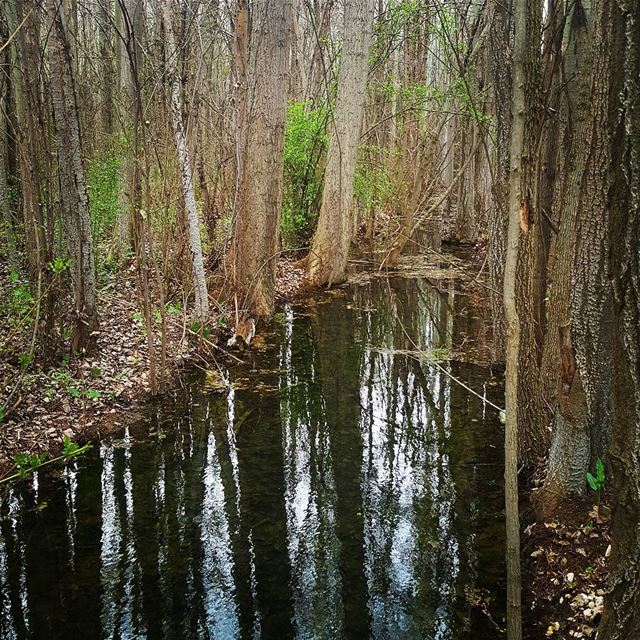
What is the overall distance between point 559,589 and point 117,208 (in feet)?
27.0

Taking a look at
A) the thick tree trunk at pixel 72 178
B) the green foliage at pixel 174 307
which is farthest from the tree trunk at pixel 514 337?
the green foliage at pixel 174 307

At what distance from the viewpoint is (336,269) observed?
11.3 metres

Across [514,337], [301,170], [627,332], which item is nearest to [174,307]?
[301,170]

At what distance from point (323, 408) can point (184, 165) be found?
303cm

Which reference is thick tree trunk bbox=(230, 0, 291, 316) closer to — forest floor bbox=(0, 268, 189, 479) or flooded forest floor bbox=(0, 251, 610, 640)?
flooded forest floor bbox=(0, 251, 610, 640)

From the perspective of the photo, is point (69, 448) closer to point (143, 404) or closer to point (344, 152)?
point (143, 404)

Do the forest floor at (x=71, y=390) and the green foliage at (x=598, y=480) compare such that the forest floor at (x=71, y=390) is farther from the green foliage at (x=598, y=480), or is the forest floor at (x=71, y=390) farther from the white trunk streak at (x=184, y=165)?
the green foliage at (x=598, y=480)

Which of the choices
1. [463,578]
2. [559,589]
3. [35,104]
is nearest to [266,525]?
[463,578]

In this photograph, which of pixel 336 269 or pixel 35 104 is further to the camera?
pixel 336 269

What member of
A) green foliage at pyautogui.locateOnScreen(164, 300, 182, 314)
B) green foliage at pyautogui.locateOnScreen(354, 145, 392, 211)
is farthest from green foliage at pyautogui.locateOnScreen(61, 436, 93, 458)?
green foliage at pyautogui.locateOnScreen(354, 145, 392, 211)

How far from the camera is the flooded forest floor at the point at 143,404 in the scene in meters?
3.30

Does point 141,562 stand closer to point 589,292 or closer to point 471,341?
point 589,292

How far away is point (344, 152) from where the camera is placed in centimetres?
1080

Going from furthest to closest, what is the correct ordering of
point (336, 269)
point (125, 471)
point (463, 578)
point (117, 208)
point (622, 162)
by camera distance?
1. point (336, 269)
2. point (117, 208)
3. point (125, 471)
4. point (463, 578)
5. point (622, 162)
